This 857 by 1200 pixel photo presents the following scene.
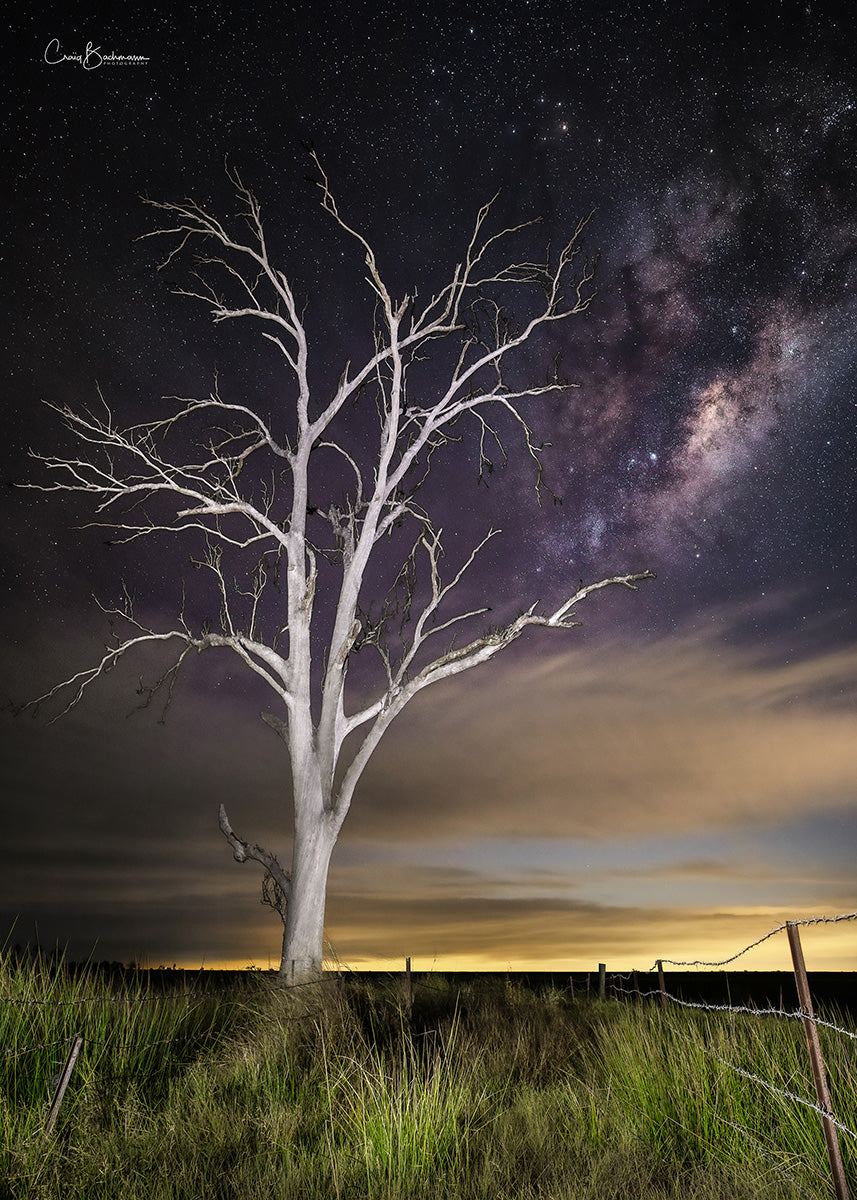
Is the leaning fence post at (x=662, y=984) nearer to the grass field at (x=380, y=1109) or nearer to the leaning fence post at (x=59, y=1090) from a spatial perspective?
the grass field at (x=380, y=1109)

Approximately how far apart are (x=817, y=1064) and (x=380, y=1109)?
2.50m

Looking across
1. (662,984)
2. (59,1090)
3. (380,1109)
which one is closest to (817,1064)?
(380,1109)

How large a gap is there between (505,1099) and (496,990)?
6.26 metres

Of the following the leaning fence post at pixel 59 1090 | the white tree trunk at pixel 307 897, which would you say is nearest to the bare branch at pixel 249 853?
the white tree trunk at pixel 307 897

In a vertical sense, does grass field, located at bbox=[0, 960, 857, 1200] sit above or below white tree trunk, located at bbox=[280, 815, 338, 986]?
below

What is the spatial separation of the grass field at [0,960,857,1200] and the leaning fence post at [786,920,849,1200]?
51cm

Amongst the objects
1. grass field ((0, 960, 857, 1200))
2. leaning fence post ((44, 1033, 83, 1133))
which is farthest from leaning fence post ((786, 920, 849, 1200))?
leaning fence post ((44, 1033, 83, 1133))

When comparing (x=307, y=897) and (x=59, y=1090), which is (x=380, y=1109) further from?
(x=307, y=897)

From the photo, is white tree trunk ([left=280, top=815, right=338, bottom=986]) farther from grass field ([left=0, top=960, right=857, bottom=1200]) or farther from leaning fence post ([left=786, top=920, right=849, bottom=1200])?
leaning fence post ([left=786, top=920, right=849, bottom=1200])

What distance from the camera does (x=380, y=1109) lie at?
5.00 metres

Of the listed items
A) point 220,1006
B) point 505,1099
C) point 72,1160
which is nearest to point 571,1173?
point 505,1099

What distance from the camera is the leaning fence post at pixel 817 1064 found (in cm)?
362

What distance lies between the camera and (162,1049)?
7152 millimetres

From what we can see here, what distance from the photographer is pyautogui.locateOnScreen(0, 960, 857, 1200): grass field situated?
14.6 ft
